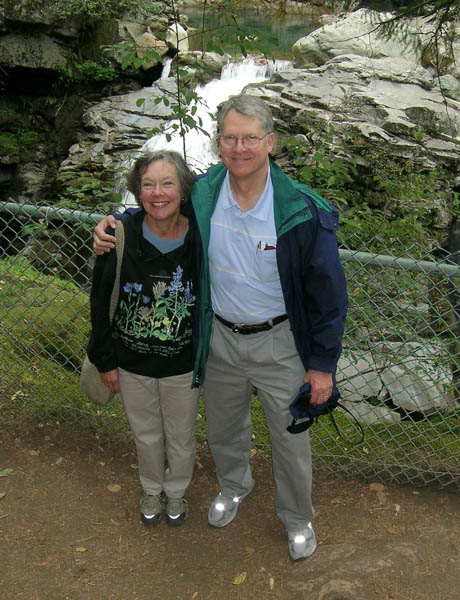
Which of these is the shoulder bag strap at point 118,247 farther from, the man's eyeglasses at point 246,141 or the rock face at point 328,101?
the rock face at point 328,101

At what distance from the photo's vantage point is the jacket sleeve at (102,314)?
8.00 ft

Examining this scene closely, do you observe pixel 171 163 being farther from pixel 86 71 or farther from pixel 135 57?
pixel 86 71

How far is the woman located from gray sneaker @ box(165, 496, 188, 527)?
1.31 ft

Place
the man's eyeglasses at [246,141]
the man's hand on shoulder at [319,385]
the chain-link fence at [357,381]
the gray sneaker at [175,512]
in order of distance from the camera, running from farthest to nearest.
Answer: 1. the chain-link fence at [357,381]
2. the gray sneaker at [175,512]
3. the man's hand on shoulder at [319,385]
4. the man's eyeglasses at [246,141]

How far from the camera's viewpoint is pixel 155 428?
2.81 metres

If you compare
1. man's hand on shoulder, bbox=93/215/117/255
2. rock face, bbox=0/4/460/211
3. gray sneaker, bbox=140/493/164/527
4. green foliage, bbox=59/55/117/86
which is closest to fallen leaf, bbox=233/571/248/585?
gray sneaker, bbox=140/493/164/527

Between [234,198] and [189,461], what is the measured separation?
1.41 metres

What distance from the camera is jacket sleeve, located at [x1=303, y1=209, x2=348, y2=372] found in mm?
2229

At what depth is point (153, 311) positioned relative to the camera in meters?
2.50

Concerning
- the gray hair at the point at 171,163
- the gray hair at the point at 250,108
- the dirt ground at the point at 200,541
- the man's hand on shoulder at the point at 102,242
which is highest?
the gray hair at the point at 250,108

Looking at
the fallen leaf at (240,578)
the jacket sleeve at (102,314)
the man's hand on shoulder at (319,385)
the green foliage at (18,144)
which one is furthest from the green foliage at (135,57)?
the green foliage at (18,144)

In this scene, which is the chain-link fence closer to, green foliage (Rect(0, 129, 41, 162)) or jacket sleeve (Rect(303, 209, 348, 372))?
jacket sleeve (Rect(303, 209, 348, 372))

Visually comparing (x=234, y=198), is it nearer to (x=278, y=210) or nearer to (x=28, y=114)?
(x=278, y=210)

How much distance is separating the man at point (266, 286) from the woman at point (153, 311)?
10 centimetres
